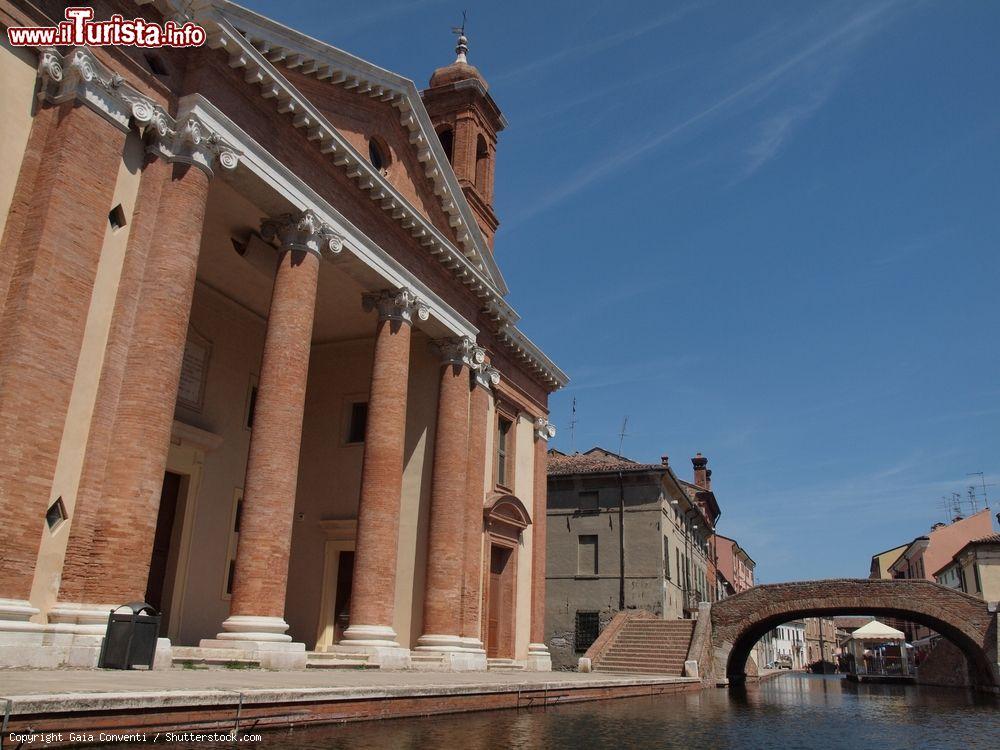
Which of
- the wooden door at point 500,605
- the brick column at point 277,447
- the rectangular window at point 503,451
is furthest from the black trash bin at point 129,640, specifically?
the rectangular window at point 503,451

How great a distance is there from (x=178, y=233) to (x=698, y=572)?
4167 centimetres

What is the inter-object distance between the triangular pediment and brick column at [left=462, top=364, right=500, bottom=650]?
2670 millimetres

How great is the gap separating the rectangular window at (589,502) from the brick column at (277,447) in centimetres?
2515

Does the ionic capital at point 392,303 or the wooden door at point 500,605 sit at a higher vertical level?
the ionic capital at point 392,303

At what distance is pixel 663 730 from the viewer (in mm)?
10727

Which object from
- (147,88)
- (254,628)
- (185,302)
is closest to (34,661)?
(254,628)

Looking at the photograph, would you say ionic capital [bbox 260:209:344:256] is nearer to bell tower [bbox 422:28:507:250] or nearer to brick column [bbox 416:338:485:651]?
brick column [bbox 416:338:485:651]

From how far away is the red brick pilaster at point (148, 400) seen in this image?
10148mm

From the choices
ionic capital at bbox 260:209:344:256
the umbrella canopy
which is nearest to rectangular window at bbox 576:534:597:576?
the umbrella canopy

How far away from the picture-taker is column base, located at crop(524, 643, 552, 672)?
23.8 m

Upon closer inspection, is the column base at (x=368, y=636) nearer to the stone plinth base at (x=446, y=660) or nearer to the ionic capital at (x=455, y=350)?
the stone plinth base at (x=446, y=660)

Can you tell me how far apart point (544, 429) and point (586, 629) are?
42.2 feet

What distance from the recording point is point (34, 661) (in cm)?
896

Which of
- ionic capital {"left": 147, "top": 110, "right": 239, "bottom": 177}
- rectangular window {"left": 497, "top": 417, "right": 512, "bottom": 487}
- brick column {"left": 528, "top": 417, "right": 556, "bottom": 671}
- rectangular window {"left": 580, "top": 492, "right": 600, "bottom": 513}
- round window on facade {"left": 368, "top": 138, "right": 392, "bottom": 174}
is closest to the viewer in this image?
ionic capital {"left": 147, "top": 110, "right": 239, "bottom": 177}
